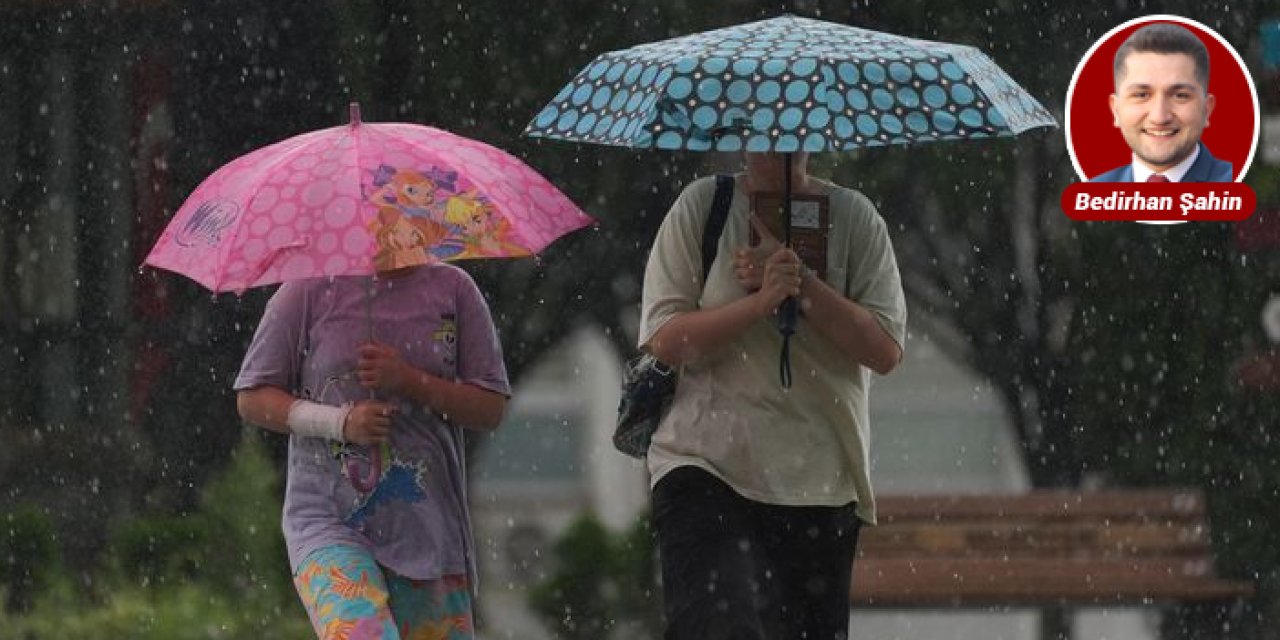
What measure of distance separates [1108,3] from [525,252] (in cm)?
422

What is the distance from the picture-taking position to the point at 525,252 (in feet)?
19.1

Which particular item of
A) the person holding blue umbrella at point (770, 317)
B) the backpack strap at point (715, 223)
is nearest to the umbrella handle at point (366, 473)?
the person holding blue umbrella at point (770, 317)

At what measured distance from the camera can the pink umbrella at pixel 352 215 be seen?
5648mm

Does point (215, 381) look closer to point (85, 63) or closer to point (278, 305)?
point (85, 63)

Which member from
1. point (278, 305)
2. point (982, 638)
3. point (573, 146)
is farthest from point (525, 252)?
point (982, 638)

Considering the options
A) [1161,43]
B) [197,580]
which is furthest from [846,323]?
[197,580]

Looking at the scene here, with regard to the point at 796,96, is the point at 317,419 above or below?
below

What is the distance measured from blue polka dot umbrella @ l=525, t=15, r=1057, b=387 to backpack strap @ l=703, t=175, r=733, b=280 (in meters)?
0.16

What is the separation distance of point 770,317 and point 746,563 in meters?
0.56

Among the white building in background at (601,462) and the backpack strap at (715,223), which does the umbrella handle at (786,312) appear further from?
the white building in background at (601,462)

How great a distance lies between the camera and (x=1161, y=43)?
9.44m

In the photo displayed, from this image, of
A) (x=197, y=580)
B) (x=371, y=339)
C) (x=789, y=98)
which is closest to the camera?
(x=789, y=98)

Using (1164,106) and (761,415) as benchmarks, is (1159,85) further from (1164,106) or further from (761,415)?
(761,415)

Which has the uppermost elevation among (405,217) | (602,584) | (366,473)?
(405,217)
